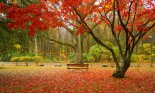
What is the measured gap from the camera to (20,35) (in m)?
18.7

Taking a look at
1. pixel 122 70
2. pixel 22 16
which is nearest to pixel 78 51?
pixel 122 70

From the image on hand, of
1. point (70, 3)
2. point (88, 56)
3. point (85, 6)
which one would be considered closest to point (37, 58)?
point (88, 56)

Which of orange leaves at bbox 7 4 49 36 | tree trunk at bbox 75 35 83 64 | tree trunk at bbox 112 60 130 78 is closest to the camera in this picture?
orange leaves at bbox 7 4 49 36

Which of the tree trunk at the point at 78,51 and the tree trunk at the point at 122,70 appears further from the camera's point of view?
the tree trunk at the point at 78,51

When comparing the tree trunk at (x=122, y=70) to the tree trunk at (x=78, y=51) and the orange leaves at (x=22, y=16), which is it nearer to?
the orange leaves at (x=22, y=16)

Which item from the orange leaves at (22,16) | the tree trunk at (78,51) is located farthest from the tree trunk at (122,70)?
the tree trunk at (78,51)

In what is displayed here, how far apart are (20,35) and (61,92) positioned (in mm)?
9375

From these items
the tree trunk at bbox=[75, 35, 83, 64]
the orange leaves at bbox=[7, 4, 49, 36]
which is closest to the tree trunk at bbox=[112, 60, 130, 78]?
the orange leaves at bbox=[7, 4, 49, 36]

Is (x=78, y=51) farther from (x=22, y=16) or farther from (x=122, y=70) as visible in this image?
(x=22, y=16)

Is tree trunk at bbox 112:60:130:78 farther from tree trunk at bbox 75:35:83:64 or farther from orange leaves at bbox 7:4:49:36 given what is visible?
tree trunk at bbox 75:35:83:64

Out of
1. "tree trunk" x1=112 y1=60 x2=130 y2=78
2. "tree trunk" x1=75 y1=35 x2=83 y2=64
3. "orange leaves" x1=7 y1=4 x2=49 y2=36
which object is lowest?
"tree trunk" x1=112 y1=60 x2=130 y2=78

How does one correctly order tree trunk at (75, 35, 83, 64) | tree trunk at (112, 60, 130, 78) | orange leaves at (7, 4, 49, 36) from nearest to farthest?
1. orange leaves at (7, 4, 49, 36)
2. tree trunk at (112, 60, 130, 78)
3. tree trunk at (75, 35, 83, 64)

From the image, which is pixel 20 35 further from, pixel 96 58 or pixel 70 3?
pixel 96 58

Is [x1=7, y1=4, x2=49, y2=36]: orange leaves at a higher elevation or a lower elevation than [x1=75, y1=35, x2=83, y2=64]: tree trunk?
higher
